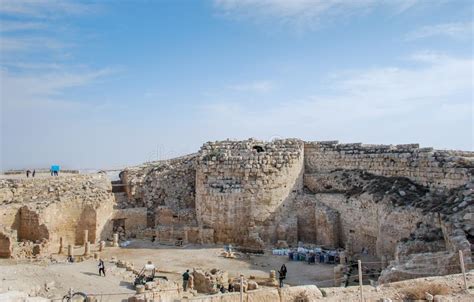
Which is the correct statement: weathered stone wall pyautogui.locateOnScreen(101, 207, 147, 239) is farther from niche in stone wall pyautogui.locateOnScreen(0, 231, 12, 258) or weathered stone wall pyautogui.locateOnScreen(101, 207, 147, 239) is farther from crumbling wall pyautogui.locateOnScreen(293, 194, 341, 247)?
crumbling wall pyautogui.locateOnScreen(293, 194, 341, 247)

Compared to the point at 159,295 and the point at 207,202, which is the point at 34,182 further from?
the point at 159,295

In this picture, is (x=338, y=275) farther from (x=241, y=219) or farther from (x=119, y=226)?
(x=119, y=226)

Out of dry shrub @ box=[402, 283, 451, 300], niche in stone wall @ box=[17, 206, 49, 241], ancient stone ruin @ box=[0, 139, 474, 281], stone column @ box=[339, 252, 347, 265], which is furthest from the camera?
niche in stone wall @ box=[17, 206, 49, 241]

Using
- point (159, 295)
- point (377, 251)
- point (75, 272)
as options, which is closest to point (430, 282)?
point (159, 295)

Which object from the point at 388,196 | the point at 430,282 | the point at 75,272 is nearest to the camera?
the point at 430,282

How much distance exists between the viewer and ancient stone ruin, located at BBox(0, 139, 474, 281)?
662 inches

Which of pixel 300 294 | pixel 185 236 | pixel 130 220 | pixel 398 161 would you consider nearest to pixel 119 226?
pixel 130 220

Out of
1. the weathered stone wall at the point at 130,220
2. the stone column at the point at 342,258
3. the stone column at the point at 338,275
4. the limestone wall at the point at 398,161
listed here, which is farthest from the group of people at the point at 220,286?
the weathered stone wall at the point at 130,220

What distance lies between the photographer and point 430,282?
8.92 meters

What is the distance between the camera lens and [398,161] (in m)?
18.2

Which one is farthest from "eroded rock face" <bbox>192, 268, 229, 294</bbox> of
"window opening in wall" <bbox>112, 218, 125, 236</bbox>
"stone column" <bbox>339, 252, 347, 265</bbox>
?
"window opening in wall" <bbox>112, 218, 125, 236</bbox>

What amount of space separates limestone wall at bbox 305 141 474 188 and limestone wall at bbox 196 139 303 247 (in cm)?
126

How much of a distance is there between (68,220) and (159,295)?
1033 cm

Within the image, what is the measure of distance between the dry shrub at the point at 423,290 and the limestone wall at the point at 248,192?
11.2m
